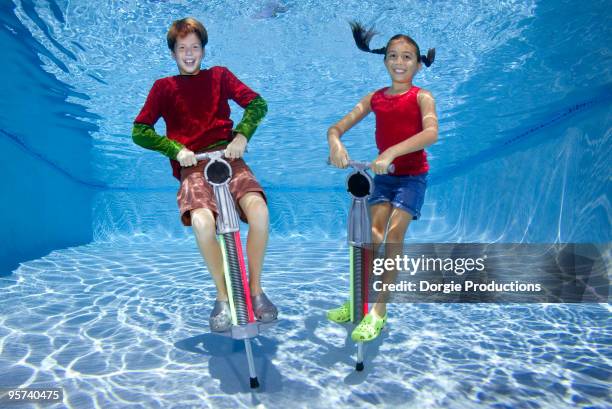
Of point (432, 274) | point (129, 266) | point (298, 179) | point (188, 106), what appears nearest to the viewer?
point (188, 106)

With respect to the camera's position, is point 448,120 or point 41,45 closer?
point 41,45

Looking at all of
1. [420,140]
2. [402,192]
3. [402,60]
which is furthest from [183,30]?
[402,192]

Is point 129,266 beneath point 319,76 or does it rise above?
beneath

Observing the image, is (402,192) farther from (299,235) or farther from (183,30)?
(299,235)

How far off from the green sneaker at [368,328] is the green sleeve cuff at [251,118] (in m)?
1.71

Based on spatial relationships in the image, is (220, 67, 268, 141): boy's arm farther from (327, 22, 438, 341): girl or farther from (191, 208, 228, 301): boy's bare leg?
(191, 208, 228, 301): boy's bare leg

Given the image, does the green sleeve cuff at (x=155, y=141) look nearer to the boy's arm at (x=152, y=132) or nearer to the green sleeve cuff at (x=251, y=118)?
the boy's arm at (x=152, y=132)

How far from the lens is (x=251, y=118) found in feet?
11.1

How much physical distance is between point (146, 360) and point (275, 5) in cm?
604

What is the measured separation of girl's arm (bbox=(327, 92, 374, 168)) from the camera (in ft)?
10.1

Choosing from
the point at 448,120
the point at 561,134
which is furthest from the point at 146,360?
the point at 448,120

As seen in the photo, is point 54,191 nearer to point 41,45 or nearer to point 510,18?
point 41,45

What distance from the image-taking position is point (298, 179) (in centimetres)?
2188

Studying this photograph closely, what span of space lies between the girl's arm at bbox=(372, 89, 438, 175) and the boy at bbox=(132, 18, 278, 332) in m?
0.96
